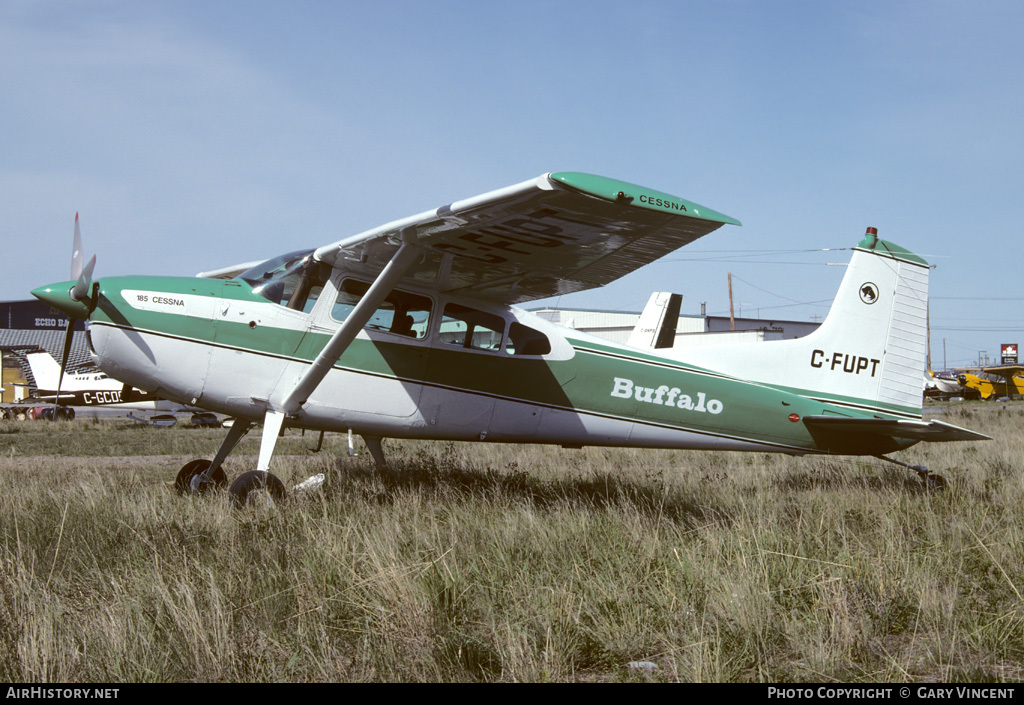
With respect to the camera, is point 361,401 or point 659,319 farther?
point 659,319

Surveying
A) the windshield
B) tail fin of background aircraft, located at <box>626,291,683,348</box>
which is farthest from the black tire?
tail fin of background aircraft, located at <box>626,291,683,348</box>

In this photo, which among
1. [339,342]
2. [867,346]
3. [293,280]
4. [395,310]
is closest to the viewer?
[339,342]

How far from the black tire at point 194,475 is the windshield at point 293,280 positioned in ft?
6.63

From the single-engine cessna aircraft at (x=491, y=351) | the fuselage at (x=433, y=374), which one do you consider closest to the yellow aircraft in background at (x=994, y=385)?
the single-engine cessna aircraft at (x=491, y=351)

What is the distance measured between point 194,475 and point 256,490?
1.88 m

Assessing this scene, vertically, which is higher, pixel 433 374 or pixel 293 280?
pixel 293 280

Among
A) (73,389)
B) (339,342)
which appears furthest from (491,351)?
(73,389)

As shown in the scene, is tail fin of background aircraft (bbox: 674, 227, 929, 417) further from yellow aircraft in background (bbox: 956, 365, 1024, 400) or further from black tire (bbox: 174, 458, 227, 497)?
yellow aircraft in background (bbox: 956, 365, 1024, 400)

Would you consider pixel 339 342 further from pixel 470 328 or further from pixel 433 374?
pixel 470 328

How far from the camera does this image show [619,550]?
15.1 feet

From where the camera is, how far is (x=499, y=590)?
384cm

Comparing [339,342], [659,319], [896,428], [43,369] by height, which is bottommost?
[43,369]

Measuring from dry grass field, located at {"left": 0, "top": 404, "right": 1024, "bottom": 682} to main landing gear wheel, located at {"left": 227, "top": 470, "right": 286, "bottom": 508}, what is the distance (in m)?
0.17

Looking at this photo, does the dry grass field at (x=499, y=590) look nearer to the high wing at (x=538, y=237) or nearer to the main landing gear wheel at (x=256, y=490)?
the main landing gear wheel at (x=256, y=490)
